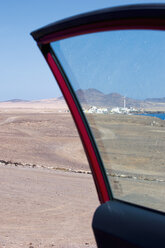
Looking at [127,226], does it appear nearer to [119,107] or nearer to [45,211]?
[119,107]

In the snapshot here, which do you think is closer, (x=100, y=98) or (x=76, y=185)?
(x=100, y=98)

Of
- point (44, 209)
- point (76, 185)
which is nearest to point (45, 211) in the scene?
point (44, 209)

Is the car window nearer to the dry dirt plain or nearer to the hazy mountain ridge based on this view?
the hazy mountain ridge

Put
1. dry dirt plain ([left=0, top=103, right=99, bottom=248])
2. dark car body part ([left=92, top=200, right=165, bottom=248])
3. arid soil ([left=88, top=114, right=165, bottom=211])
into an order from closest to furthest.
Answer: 1. dark car body part ([left=92, top=200, right=165, bottom=248])
2. arid soil ([left=88, top=114, right=165, bottom=211])
3. dry dirt plain ([left=0, top=103, right=99, bottom=248])

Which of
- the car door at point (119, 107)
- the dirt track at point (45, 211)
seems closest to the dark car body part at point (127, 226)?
the car door at point (119, 107)

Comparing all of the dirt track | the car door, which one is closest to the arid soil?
the car door

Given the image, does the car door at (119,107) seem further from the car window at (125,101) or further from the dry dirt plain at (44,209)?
the dry dirt plain at (44,209)

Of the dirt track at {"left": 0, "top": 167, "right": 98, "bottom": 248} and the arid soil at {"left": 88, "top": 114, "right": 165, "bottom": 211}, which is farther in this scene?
the dirt track at {"left": 0, "top": 167, "right": 98, "bottom": 248}

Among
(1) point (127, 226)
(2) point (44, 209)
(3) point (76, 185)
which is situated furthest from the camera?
(3) point (76, 185)
